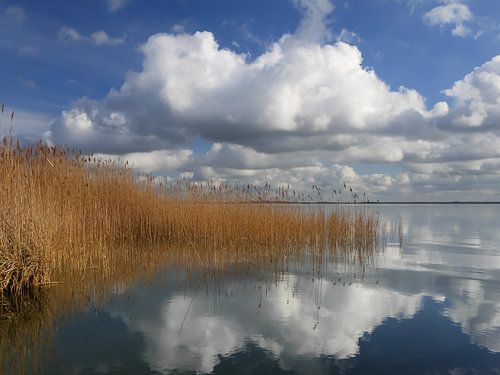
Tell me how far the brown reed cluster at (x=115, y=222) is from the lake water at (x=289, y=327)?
135 centimetres

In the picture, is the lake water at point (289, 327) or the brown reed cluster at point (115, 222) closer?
the lake water at point (289, 327)

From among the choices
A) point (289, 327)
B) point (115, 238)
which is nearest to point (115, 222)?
point (115, 238)

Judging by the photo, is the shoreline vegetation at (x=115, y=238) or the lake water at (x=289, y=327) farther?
the shoreline vegetation at (x=115, y=238)

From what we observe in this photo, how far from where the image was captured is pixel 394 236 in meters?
14.2

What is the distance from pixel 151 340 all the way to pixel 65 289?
8.18 feet

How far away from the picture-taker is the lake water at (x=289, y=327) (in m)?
3.67

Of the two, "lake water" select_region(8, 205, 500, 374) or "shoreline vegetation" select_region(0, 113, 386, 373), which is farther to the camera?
"shoreline vegetation" select_region(0, 113, 386, 373)

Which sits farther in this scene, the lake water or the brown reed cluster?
the brown reed cluster

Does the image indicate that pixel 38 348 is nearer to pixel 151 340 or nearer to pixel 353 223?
pixel 151 340

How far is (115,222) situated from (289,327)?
7335 millimetres

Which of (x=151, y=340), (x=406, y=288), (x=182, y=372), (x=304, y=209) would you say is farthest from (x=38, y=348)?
(x=304, y=209)

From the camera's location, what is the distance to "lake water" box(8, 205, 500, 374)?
12.0 feet

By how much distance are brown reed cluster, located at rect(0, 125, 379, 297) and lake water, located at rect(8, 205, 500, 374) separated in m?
1.35

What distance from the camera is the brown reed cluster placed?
563 centimetres
